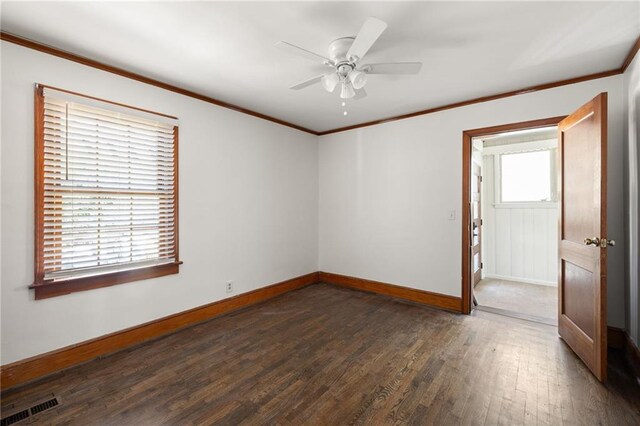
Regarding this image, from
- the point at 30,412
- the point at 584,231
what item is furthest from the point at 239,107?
the point at 584,231

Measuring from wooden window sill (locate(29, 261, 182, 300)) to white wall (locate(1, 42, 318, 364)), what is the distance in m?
0.05

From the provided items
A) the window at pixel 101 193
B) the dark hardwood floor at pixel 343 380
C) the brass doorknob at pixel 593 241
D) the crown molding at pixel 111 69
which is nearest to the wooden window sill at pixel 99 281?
the window at pixel 101 193

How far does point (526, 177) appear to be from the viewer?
4824 mm

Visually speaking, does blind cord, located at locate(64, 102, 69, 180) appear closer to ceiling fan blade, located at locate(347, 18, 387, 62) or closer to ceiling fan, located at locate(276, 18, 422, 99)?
ceiling fan, located at locate(276, 18, 422, 99)

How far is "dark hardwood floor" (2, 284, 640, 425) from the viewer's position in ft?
5.82

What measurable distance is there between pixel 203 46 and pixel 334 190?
293 centimetres

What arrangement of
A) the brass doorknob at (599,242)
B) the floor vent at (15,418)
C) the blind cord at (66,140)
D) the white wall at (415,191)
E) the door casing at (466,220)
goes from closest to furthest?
the floor vent at (15,418), the brass doorknob at (599,242), the blind cord at (66,140), the white wall at (415,191), the door casing at (466,220)

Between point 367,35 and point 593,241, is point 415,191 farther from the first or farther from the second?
point 367,35

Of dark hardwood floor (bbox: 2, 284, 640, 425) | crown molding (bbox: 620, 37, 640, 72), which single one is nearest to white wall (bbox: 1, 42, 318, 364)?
dark hardwood floor (bbox: 2, 284, 640, 425)

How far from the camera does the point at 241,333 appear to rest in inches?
114

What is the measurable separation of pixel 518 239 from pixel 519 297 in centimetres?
127

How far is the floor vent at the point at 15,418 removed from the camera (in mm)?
1727

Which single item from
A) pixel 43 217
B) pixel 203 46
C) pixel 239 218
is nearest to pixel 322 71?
pixel 203 46

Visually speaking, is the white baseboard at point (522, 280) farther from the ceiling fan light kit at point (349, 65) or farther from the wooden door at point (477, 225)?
the ceiling fan light kit at point (349, 65)
